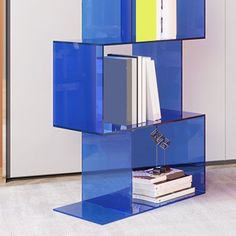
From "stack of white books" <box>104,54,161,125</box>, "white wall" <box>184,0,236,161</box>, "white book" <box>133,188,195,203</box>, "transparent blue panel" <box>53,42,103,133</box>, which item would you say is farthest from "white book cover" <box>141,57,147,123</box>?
"white wall" <box>184,0,236,161</box>

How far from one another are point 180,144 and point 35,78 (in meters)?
0.95

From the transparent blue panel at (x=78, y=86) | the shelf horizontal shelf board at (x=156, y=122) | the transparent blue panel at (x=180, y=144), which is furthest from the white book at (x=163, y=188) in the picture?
the transparent blue panel at (x=78, y=86)

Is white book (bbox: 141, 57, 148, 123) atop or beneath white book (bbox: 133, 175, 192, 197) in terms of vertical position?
atop

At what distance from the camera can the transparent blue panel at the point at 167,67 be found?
4.15 m

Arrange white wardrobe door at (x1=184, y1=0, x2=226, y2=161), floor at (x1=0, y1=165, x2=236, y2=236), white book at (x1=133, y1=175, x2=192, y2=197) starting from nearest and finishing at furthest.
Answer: floor at (x1=0, y1=165, x2=236, y2=236) < white book at (x1=133, y1=175, x2=192, y2=197) < white wardrobe door at (x1=184, y1=0, x2=226, y2=161)

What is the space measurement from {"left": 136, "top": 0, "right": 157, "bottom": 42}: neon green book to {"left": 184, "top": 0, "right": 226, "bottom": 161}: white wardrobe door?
3.05ft

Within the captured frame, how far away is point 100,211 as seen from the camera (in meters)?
3.82

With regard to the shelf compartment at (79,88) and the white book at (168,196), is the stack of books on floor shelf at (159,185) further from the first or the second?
the shelf compartment at (79,88)

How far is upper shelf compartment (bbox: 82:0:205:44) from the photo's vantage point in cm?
372

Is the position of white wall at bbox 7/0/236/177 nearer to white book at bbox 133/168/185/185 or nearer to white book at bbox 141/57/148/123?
white book at bbox 133/168/185/185

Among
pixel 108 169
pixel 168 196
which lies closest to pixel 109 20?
pixel 108 169

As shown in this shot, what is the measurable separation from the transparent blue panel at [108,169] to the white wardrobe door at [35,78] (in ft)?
2.30

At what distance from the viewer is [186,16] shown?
13.4ft

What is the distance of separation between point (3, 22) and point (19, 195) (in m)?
1.03
